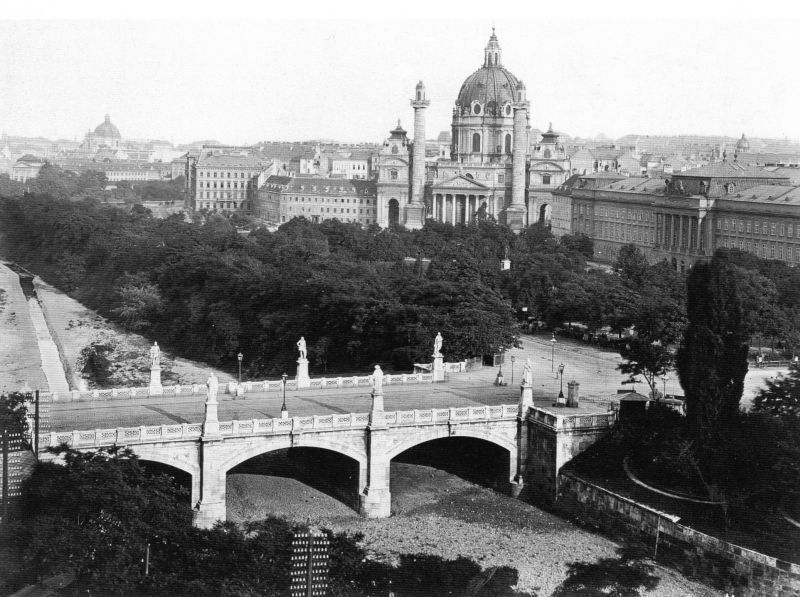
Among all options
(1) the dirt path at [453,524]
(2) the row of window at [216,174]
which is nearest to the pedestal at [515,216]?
(2) the row of window at [216,174]

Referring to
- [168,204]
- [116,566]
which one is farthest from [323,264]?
[168,204]

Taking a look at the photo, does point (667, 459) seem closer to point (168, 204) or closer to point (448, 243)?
point (448, 243)

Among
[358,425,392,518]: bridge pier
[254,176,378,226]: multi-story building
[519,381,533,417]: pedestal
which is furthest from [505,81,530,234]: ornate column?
[358,425,392,518]: bridge pier

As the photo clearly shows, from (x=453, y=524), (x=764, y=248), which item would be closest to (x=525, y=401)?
(x=453, y=524)

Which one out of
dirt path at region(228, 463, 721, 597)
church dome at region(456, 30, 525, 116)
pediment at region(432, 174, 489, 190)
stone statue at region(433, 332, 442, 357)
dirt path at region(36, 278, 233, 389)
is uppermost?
church dome at region(456, 30, 525, 116)

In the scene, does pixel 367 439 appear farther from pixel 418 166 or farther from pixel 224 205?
pixel 224 205

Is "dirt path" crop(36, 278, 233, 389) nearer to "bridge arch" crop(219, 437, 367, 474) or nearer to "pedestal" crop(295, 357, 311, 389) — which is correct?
"pedestal" crop(295, 357, 311, 389)
